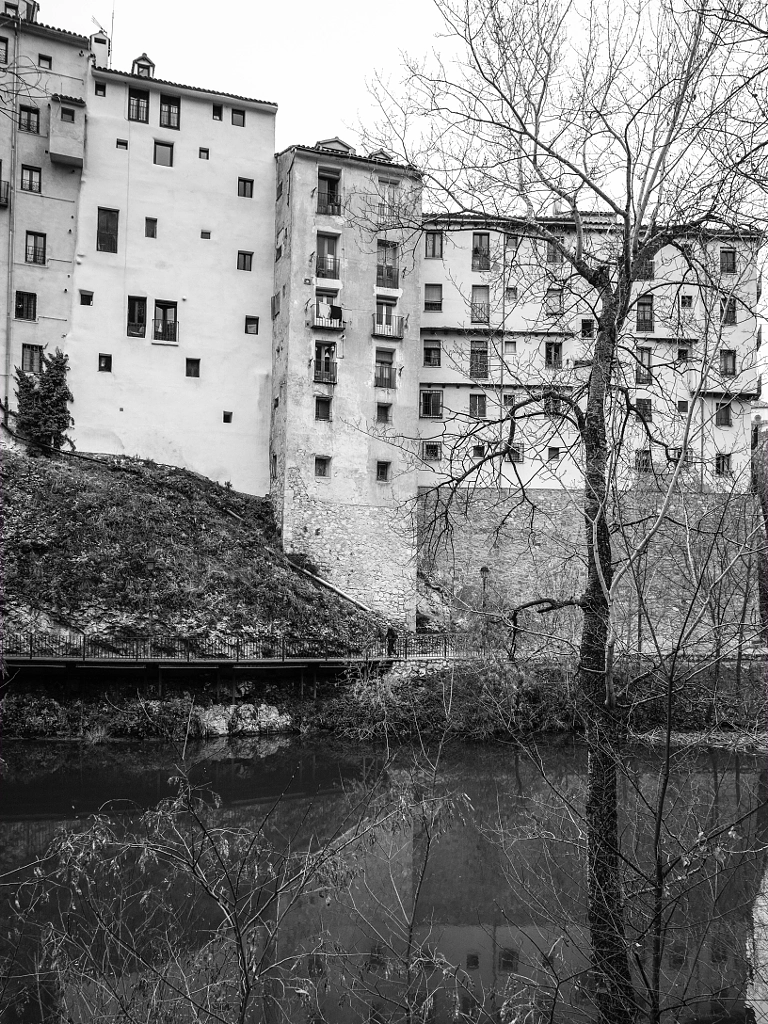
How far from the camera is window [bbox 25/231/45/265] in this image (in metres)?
29.5

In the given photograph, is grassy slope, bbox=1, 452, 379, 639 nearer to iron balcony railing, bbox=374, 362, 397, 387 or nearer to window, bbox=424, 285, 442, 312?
iron balcony railing, bbox=374, 362, 397, 387

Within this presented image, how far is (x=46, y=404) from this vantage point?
2831cm

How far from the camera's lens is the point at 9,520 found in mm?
24438

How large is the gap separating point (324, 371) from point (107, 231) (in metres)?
9.27

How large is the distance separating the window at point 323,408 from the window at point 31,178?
12.2 metres

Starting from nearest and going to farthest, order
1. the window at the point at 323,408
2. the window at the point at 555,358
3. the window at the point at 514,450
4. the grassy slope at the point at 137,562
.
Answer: the window at the point at 514,450 < the window at the point at 555,358 < the grassy slope at the point at 137,562 < the window at the point at 323,408

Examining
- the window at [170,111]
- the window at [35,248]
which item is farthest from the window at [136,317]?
the window at [170,111]

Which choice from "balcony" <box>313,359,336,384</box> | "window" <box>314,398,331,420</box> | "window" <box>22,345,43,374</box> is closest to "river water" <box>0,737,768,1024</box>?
"window" <box>314,398,331,420</box>

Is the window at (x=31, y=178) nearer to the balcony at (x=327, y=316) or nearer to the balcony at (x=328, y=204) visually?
the balcony at (x=328, y=204)

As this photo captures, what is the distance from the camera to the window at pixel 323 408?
29281mm

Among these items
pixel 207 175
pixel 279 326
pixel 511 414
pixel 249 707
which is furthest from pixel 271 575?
pixel 511 414

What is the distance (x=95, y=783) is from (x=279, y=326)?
1782 cm

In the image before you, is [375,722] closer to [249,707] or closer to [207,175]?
[249,707]

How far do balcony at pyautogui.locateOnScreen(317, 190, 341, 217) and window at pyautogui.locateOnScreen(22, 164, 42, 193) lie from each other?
970cm
